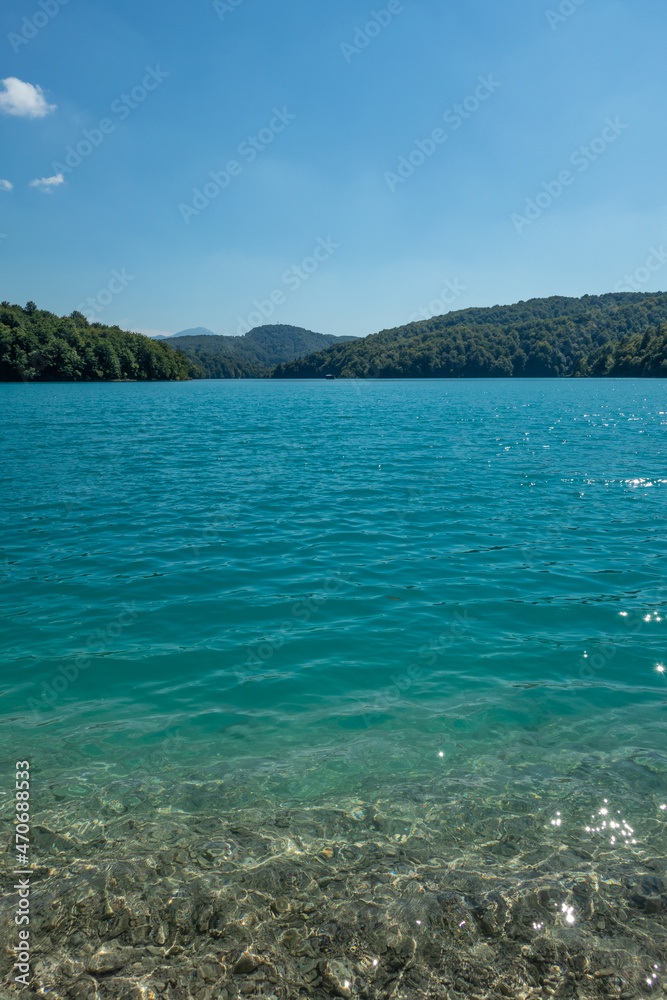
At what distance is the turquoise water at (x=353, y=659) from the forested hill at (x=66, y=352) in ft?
430

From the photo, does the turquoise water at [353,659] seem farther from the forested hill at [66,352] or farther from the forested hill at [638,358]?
the forested hill at [638,358]

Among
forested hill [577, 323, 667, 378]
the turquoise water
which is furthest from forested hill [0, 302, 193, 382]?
forested hill [577, 323, 667, 378]

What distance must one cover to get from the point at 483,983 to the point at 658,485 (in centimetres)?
2170

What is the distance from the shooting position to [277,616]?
34.2 feet

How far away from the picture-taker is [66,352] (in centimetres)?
13600

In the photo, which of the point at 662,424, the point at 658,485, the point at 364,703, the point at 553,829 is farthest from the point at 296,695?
the point at 662,424

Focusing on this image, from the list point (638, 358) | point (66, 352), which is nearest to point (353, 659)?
point (66, 352)

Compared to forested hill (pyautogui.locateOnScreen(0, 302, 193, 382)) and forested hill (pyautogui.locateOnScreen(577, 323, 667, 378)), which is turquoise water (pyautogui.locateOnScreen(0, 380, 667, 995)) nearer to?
forested hill (pyautogui.locateOnScreen(0, 302, 193, 382))

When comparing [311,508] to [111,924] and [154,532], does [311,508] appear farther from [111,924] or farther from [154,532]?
[111,924]

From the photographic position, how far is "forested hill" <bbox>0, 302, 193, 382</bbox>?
130375 mm

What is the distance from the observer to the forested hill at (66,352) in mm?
130375

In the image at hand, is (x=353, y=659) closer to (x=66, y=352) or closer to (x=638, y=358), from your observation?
(x=66, y=352)

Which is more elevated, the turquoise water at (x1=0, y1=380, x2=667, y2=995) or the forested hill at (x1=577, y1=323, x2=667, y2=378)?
the forested hill at (x1=577, y1=323, x2=667, y2=378)

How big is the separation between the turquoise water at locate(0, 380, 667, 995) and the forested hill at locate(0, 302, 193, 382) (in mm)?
130982
